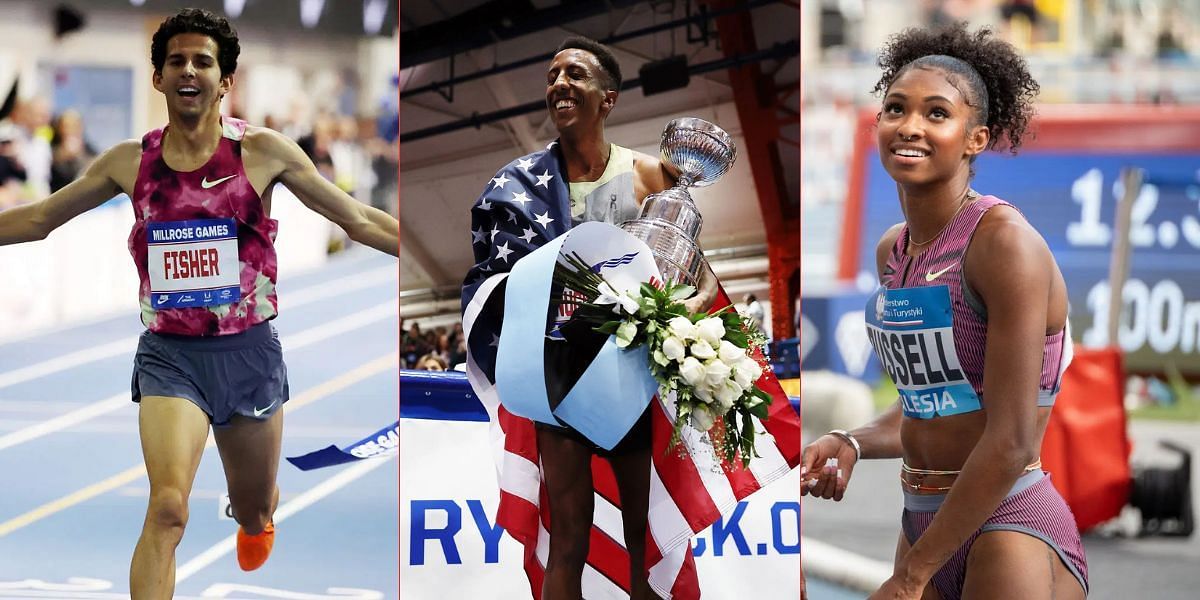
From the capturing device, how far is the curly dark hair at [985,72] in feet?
8.14

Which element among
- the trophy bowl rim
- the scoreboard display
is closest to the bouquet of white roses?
the trophy bowl rim

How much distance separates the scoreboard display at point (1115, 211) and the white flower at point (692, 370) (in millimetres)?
4878

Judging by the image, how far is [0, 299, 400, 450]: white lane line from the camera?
4.10 metres

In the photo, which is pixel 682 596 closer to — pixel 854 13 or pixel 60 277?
pixel 60 277

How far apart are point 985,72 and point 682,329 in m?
0.87

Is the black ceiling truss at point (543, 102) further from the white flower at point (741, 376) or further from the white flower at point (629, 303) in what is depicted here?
the white flower at point (741, 376)

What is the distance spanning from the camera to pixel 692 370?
2732mm

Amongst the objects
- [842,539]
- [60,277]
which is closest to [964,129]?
[60,277]

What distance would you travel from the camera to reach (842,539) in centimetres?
581

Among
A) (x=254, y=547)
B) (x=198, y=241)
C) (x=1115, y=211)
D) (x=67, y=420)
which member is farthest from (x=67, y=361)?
(x=1115, y=211)

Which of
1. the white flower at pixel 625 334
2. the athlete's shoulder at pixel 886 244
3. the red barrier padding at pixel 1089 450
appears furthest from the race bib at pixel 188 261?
the red barrier padding at pixel 1089 450

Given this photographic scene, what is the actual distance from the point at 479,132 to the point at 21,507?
6.69 ft

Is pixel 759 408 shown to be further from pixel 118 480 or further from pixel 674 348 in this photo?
pixel 118 480

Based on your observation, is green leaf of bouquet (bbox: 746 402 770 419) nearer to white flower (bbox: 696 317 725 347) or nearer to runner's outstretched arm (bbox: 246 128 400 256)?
white flower (bbox: 696 317 725 347)
